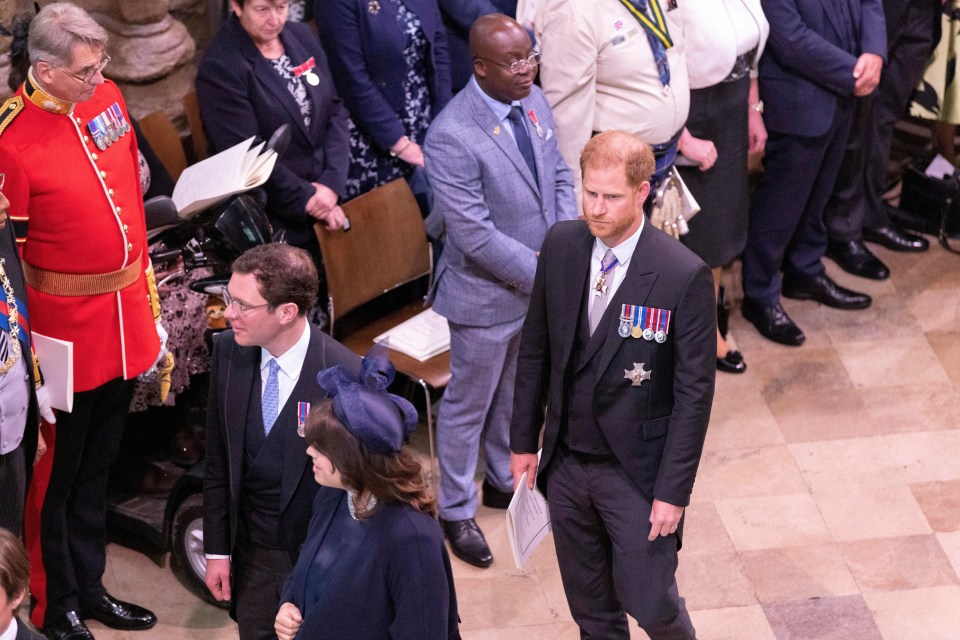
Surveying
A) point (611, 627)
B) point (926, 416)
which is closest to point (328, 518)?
point (611, 627)

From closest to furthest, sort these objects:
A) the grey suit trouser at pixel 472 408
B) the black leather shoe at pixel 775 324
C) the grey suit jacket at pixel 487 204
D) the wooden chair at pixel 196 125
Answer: the grey suit jacket at pixel 487 204 < the grey suit trouser at pixel 472 408 < the wooden chair at pixel 196 125 < the black leather shoe at pixel 775 324

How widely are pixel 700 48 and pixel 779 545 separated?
1.78m

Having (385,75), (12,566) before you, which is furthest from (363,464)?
(385,75)

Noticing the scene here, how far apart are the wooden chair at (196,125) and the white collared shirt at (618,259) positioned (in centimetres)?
191

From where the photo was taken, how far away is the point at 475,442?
4.49 metres

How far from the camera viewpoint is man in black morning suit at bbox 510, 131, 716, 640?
3260 millimetres

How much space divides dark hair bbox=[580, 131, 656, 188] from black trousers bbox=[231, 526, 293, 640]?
124 centimetres

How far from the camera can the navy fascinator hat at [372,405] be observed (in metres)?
2.72

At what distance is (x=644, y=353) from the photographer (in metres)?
3.31

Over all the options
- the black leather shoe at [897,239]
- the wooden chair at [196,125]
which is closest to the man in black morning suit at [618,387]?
the wooden chair at [196,125]

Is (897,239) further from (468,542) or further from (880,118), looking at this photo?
(468,542)

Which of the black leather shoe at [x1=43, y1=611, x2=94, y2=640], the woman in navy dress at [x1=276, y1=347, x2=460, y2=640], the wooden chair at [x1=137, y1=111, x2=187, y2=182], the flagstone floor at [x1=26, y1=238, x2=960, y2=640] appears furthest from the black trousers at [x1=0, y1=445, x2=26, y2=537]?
the wooden chair at [x1=137, y1=111, x2=187, y2=182]

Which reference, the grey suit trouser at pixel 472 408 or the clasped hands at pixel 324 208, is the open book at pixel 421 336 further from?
the clasped hands at pixel 324 208

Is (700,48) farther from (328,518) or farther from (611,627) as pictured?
(328,518)
